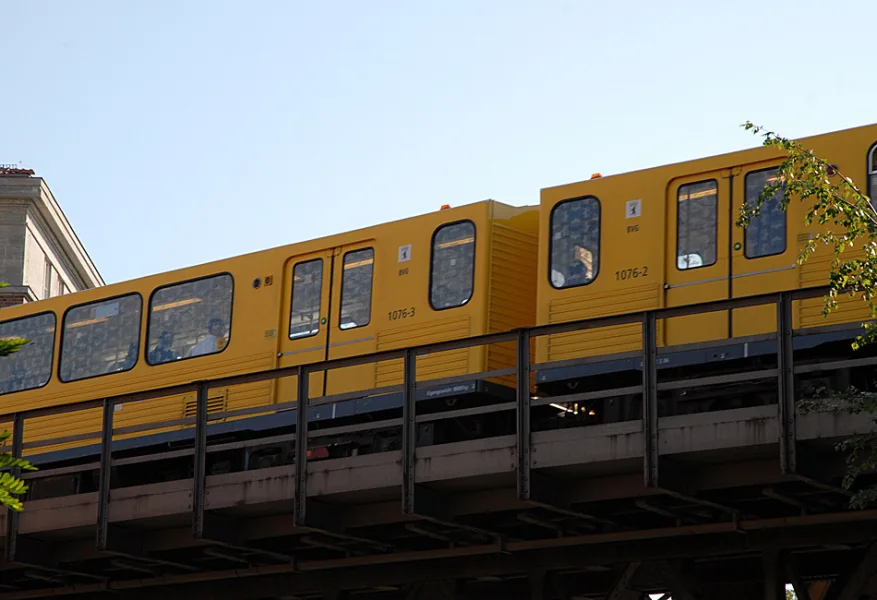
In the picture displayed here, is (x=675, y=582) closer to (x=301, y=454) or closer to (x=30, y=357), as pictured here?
(x=301, y=454)

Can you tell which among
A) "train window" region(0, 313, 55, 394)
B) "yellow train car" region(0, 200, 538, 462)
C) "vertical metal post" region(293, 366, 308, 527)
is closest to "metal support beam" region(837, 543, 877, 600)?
"yellow train car" region(0, 200, 538, 462)

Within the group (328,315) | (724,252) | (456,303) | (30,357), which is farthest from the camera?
(30,357)

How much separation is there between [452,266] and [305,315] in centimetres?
222

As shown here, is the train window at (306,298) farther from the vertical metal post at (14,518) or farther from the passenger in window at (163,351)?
the vertical metal post at (14,518)

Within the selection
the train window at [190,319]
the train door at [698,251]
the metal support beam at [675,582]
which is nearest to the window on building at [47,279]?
the train window at [190,319]

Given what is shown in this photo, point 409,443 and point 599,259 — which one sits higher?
point 599,259

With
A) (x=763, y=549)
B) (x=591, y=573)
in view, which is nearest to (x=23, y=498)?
(x=591, y=573)

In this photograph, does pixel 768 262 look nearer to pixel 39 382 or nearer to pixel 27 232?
pixel 39 382

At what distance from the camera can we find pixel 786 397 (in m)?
12.6

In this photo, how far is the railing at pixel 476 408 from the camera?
1279cm

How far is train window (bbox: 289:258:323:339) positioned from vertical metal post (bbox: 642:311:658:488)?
6.01m

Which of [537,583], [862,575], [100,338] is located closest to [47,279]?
[100,338]

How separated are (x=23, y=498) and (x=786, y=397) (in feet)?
34.4

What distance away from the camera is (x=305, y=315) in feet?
61.8
